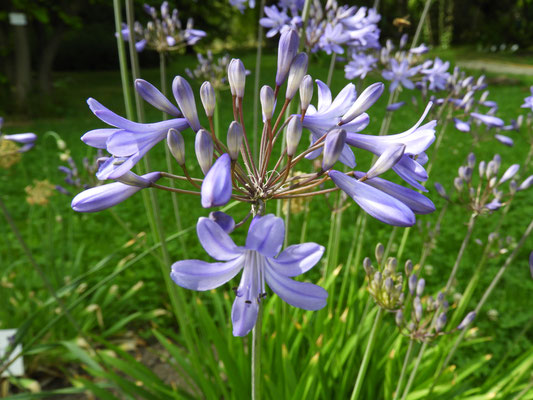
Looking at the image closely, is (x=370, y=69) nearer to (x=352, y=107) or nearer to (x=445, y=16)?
(x=352, y=107)

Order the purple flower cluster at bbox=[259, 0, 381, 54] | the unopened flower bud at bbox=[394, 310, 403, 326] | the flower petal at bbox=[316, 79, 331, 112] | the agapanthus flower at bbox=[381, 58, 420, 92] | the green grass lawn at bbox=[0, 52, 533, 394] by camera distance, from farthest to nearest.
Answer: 1. the green grass lawn at bbox=[0, 52, 533, 394]
2. the agapanthus flower at bbox=[381, 58, 420, 92]
3. the purple flower cluster at bbox=[259, 0, 381, 54]
4. the unopened flower bud at bbox=[394, 310, 403, 326]
5. the flower petal at bbox=[316, 79, 331, 112]

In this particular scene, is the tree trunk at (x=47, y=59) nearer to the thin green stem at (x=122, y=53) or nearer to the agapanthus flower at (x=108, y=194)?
the thin green stem at (x=122, y=53)

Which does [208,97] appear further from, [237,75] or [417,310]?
[417,310]

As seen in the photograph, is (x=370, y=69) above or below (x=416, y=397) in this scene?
above

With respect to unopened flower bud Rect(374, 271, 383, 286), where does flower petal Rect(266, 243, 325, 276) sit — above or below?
above

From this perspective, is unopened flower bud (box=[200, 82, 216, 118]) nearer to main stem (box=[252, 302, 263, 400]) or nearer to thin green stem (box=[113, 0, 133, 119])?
main stem (box=[252, 302, 263, 400])

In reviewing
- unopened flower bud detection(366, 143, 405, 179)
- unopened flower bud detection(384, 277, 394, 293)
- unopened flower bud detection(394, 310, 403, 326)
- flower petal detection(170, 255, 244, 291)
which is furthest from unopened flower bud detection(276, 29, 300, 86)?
unopened flower bud detection(394, 310, 403, 326)

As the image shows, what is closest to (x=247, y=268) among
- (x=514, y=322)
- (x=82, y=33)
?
(x=514, y=322)
